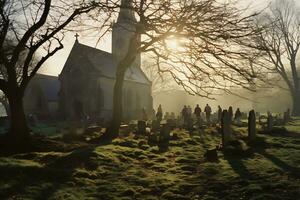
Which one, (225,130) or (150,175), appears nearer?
(150,175)

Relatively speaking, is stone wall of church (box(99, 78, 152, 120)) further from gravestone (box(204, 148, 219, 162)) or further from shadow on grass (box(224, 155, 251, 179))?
shadow on grass (box(224, 155, 251, 179))

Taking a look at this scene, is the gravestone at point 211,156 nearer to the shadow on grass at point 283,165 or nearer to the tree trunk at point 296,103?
the shadow on grass at point 283,165

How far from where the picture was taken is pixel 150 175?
10.1 m

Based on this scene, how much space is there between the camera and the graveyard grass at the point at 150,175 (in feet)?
26.1

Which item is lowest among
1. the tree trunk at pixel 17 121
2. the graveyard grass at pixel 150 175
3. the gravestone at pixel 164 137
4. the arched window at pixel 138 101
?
the graveyard grass at pixel 150 175

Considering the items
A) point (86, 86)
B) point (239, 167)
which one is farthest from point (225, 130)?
point (86, 86)

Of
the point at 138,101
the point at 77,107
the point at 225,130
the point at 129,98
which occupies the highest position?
the point at 129,98

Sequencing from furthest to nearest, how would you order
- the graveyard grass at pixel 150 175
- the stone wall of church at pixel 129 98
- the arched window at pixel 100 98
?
1. the stone wall of church at pixel 129 98
2. the arched window at pixel 100 98
3. the graveyard grass at pixel 150 175

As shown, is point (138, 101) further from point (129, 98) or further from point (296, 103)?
point (296, 103)

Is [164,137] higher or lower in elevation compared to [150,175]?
higher

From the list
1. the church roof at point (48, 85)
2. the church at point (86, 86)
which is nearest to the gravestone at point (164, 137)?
the church at point (86, 86)

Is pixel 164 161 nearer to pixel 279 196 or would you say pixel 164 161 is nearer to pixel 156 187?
pixel 156 187

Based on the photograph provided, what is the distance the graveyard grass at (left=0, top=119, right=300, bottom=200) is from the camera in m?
7.95

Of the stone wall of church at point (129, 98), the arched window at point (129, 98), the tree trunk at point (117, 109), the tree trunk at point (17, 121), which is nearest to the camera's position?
the tree trunk at point (17, 121)
